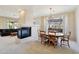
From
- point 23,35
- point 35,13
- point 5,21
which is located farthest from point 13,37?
point 35,13

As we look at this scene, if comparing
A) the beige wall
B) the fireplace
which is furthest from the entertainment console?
the beige wall

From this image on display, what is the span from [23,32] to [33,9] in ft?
1.88

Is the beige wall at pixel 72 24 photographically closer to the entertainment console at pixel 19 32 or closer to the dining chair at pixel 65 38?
the dining chair at pixel 65 38

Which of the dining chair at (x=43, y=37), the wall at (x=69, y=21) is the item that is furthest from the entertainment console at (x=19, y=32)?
the wall at (x=69, y=21)

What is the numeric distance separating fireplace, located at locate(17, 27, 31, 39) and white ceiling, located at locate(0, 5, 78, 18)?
329 millimetres

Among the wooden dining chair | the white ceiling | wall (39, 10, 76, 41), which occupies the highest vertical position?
the white ceiling

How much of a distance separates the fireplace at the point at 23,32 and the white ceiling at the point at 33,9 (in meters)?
0.33

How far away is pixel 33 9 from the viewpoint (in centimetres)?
259

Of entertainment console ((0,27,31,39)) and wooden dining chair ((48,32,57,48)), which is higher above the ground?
entertainment console ((0,27,31,39))

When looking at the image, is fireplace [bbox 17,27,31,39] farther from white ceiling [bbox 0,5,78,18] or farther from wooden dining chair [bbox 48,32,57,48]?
wooden dining chair [bbox 48,32,57,48]

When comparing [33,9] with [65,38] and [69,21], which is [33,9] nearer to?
[69,21]

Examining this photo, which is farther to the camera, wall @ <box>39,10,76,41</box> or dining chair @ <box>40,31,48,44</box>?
dining chair @ <box>40,31,48,44</box>

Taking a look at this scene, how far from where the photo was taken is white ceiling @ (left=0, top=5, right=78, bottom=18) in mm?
2547

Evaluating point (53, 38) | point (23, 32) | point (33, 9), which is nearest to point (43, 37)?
point (53, 38)
